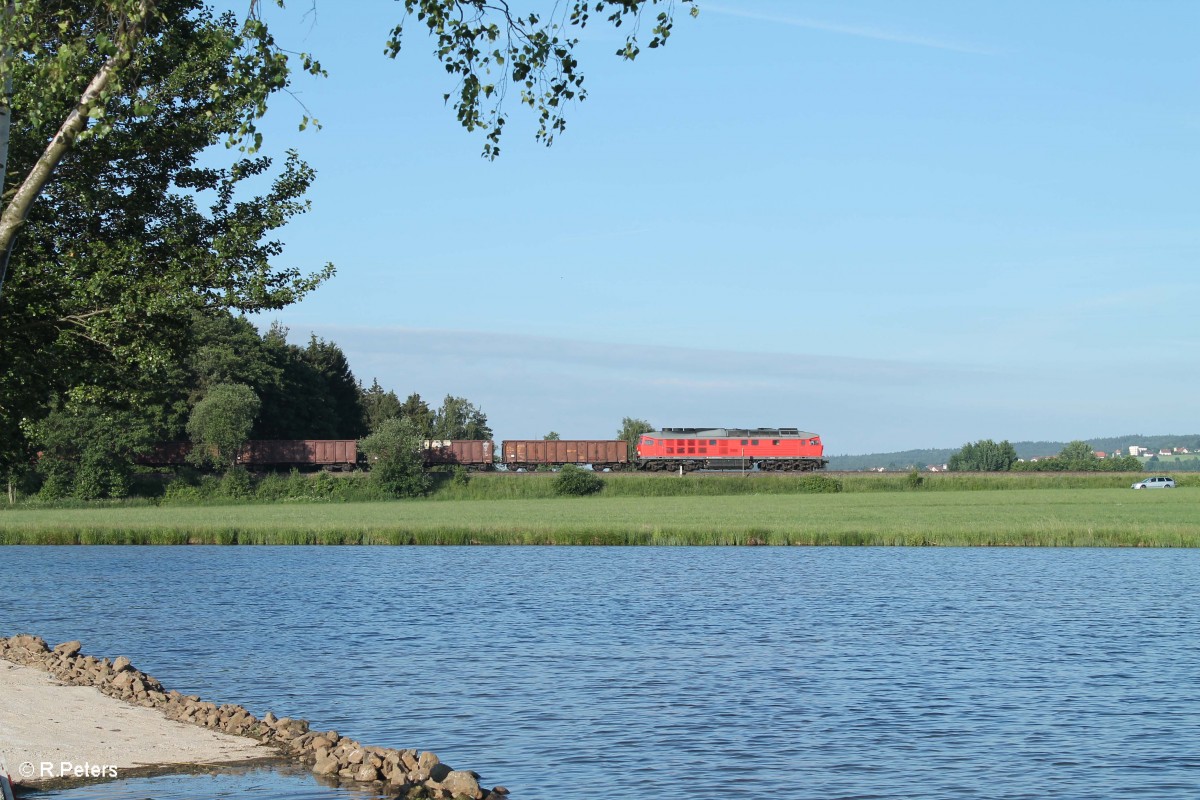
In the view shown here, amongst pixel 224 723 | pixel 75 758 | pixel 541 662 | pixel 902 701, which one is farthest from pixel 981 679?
pixel 75 758

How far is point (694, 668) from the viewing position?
21594mm

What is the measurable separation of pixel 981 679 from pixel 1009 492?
75.3 metres

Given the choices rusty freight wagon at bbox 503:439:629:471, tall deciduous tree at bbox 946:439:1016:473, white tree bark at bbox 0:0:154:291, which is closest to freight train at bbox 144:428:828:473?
rusty freight wagon at bbox 503:439:629:471

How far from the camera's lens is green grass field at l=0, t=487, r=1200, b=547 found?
170 ft

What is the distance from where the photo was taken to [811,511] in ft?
230

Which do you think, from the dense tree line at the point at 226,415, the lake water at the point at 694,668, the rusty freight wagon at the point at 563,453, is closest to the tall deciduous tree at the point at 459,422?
the dense tree line at the point at 226,415

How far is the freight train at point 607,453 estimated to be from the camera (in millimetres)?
102188

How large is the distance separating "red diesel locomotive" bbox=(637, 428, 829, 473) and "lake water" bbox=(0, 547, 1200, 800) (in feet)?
198

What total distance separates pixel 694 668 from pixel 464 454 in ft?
284

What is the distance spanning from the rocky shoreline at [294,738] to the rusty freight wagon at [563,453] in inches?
3477

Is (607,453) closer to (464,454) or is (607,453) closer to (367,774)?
(464,454)

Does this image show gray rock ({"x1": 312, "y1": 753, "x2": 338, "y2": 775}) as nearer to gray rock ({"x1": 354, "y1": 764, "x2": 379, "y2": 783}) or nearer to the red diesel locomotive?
gray rock ({"x1": 354, "y1": 764, "x2": 379, "y2": 783})

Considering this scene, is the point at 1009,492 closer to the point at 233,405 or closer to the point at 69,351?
the point at 233,405

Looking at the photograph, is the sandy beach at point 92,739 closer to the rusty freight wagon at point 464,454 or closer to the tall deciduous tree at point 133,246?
the tall deciduous tree at point 133,246
